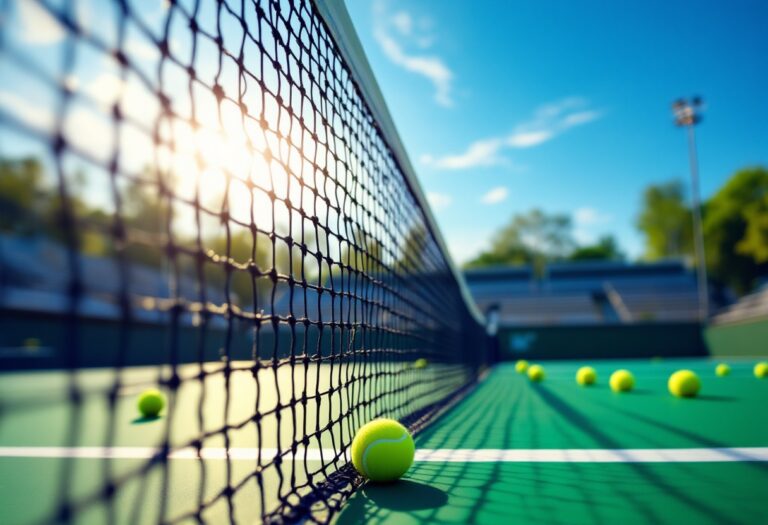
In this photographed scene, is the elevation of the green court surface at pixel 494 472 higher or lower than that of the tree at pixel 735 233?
lower

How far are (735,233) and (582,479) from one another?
37488 mm

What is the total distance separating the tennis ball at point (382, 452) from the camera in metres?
1.96

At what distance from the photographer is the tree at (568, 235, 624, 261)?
5744 cm

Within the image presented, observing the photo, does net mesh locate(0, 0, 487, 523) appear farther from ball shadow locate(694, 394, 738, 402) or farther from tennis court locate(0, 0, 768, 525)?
ball shadow locate(694, 394, 738, 402)

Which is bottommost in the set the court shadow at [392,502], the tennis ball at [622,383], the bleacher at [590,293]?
the court shadow at [392,502]

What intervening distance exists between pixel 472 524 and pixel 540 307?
28528 millimetres

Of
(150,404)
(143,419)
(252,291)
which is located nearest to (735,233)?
(150,404)

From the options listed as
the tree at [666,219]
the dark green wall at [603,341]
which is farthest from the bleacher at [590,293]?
the tree at [666,219]

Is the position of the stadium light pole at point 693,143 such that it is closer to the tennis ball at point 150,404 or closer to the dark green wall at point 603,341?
the dark green wall at point 603,341

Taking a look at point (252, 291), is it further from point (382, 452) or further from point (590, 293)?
point (590, 293)

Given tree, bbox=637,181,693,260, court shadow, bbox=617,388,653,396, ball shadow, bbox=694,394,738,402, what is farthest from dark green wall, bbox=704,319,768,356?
tree, bbox=637,181,693,260

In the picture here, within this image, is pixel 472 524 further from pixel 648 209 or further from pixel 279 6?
pixel 648 209

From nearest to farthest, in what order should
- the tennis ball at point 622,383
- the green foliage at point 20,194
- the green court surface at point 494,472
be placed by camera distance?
the green foliage at point 20,194
the green court surface at point 494,472
the tennis ball at point 622,383

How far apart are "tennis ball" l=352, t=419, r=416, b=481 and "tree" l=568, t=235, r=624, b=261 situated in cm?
5754
